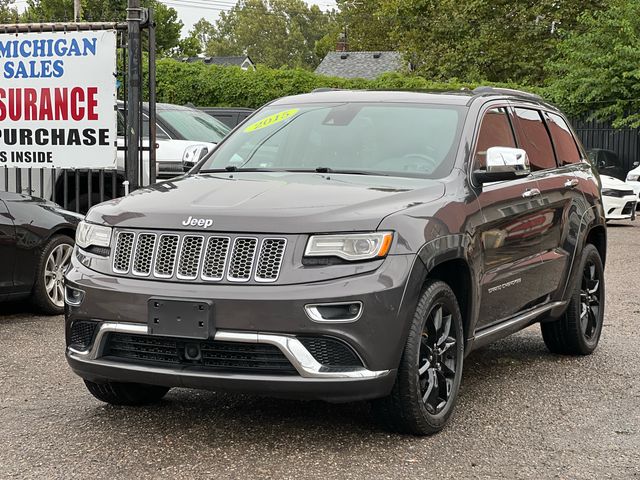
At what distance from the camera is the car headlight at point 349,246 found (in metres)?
4.67

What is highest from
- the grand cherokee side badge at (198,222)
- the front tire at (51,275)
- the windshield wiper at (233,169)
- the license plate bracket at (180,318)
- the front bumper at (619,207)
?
the windshield wiper at (233,169)

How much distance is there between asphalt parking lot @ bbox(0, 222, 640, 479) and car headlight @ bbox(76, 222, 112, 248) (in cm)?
92

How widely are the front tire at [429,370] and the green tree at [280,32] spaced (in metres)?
114

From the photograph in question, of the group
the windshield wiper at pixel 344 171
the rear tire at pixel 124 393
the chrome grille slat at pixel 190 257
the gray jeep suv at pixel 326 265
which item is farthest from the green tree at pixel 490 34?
the chrome grille slat at pixel 190 257

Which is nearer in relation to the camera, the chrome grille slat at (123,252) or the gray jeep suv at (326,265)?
the gray jeep suv at (326,265)

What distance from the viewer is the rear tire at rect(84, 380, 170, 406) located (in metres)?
5.46

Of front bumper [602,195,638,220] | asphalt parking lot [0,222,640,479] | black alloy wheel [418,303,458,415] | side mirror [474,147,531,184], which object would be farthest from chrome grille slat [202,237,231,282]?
front bumper [602,195,638,220]

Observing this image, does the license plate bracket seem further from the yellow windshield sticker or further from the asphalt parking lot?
the yellow windshield sticker

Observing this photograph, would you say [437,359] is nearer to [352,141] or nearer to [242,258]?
[242,258]

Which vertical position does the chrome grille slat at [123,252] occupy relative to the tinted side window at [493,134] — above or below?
below

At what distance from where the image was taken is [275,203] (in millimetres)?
4934

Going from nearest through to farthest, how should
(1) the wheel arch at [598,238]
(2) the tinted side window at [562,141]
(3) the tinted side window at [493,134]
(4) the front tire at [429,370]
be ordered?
(4) the front tire at [429,370], (3) the tinted side window at [493,134], (2) the tinted side window at [562,141], (1) the wheel arch at [598,238]

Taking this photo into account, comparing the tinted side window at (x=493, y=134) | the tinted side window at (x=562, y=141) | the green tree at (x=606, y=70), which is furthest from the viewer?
the green tree at (x=606, y=70)

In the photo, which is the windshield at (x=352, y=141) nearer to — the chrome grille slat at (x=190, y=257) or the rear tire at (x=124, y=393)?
the chrome grille slat at (x=190, y=257)
